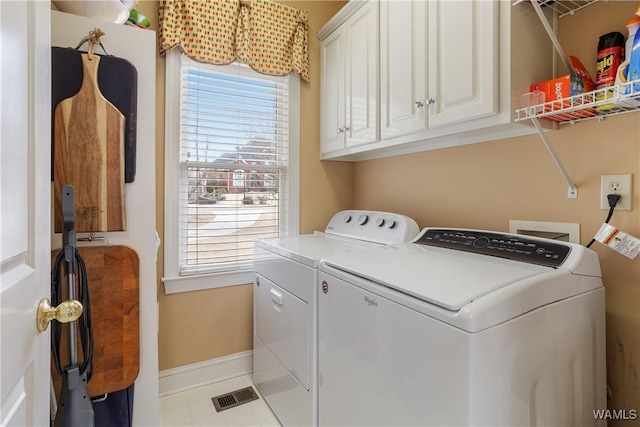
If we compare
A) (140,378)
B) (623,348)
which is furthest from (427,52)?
(140,378)

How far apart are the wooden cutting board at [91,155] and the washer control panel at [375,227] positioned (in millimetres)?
1247

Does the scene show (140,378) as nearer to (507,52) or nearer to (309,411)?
(309,411)

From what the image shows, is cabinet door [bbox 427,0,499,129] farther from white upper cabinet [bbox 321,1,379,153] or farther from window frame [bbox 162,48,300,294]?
window frame [bbox 162,48,300,294]

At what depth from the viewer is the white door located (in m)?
0.53

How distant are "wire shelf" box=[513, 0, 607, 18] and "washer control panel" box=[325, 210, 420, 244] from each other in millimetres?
1075

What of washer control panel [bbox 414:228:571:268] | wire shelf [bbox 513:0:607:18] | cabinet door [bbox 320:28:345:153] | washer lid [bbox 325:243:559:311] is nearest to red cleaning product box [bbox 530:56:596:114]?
wire shelf [bbox 513:0:607:18]

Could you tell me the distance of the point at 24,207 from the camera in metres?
0.61

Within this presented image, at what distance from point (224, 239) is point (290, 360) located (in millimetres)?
940

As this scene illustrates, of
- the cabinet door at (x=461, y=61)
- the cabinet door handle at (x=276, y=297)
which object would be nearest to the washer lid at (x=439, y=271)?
the cabinet door handle at (x=276, y=297)

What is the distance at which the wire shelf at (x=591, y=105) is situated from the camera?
37.8 inches

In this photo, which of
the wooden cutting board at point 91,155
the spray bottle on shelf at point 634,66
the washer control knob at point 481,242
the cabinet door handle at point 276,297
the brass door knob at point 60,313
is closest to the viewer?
the brass door knob at point 60,313

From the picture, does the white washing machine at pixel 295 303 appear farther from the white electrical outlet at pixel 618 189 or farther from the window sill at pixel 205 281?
the white electrical outlet at pixel 618 189

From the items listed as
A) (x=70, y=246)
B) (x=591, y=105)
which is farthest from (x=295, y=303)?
(x=591, y=105)

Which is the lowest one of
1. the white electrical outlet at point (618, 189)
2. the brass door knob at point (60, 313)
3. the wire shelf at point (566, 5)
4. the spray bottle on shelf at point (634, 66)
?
the brass door knob at point (60, 313)
